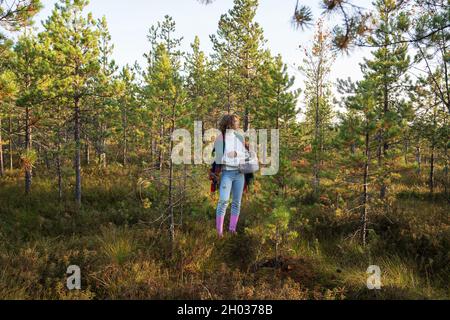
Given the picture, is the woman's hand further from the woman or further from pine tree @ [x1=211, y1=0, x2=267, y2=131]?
pine tree @ [x1=211, y1=0, x2=267, y2=131]

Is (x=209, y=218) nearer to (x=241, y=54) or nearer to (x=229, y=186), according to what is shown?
(x=229, y=186)

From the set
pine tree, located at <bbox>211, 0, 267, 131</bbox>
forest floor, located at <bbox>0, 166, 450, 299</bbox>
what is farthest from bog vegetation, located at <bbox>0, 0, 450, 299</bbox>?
pine tree, located at <bbox>211, 0, 267, 131</bbox>

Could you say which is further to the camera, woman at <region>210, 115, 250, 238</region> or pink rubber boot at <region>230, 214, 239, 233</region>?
pink rubber boot at <region>230, 214, 239, 233</region>

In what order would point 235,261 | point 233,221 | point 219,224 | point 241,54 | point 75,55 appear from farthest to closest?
point 241,54 → point 75,55 → point 233,221 → point 219,224 → point 235,261

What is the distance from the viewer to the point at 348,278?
474 cm

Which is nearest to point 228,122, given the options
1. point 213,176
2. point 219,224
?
point 213,176

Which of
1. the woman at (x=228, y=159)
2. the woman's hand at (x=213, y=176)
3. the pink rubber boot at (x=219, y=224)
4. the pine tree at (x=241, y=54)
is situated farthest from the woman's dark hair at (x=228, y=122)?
the pine tree at (x=241, y=54)

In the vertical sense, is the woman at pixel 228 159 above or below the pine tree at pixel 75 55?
below

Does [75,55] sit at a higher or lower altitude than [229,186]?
higher

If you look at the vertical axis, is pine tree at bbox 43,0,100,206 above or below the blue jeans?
above

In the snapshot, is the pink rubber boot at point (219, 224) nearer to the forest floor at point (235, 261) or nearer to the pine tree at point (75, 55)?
the forest floor at point (235, 261)

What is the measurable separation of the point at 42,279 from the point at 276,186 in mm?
3870

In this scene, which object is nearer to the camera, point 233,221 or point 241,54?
point 233,221

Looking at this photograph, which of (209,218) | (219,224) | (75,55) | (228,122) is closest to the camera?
(228,122)
